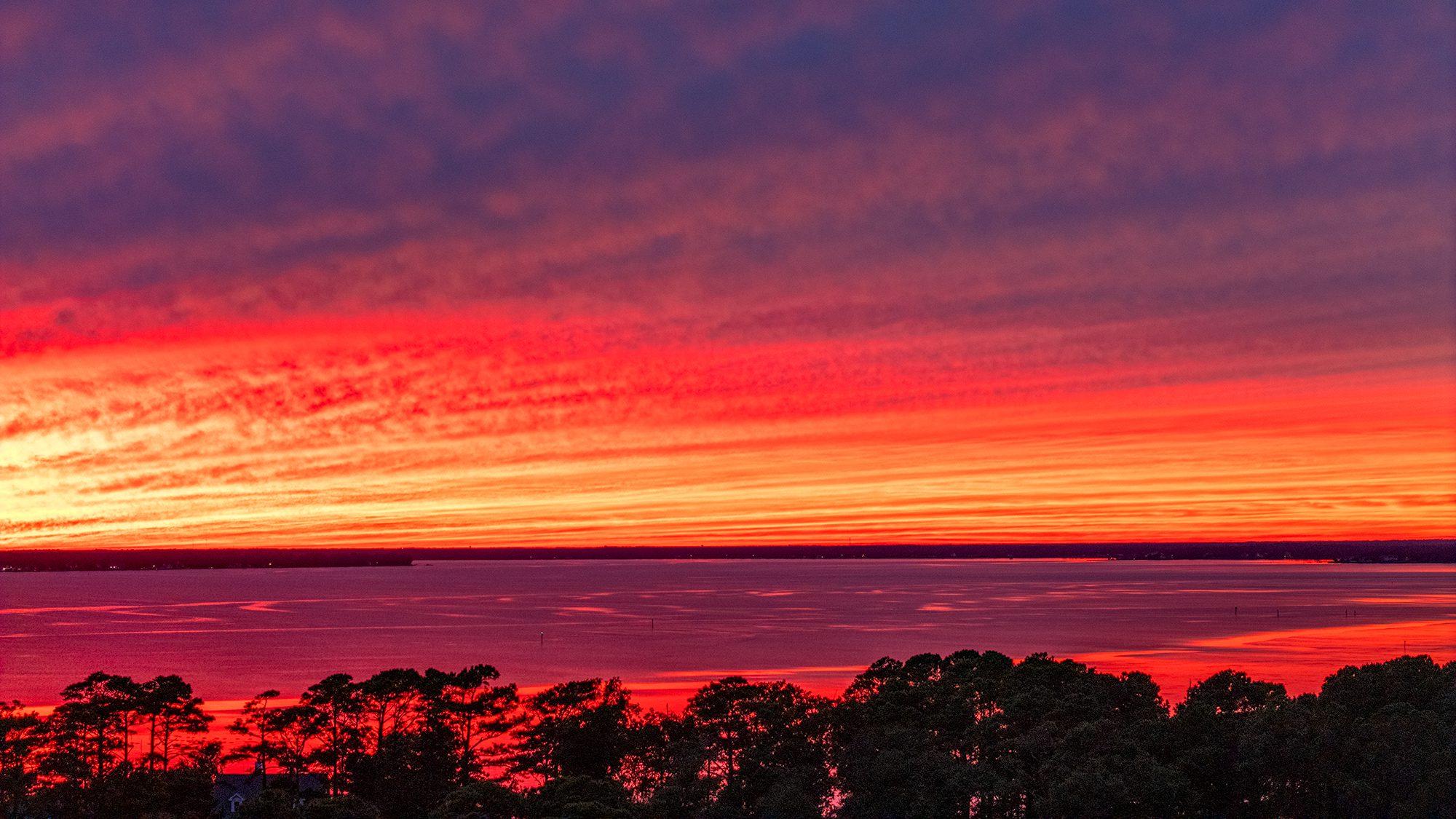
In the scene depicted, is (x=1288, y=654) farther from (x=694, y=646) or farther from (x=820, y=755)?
(x=820, y=755)

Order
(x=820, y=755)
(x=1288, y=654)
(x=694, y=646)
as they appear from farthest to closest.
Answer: (x=694, y=646), (x=1288, y=654), (x=820, y=755)

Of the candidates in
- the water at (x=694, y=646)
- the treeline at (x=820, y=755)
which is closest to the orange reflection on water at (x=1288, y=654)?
the water at (x=694, y=646)

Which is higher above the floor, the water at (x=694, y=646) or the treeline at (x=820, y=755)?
the treeline at (x=820, y=755)

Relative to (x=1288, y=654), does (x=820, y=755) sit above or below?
above

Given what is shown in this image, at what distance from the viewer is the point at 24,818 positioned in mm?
41750

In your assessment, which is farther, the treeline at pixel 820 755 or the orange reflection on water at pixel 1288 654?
the orange reflection on water at pixel 1288 654

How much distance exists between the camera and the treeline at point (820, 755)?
4134 centimetres

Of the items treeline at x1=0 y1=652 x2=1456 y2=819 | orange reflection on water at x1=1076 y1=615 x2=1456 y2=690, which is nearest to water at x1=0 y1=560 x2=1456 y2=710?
orange reflection on water at x1=1076 y1=615 x2=1456 y2=690

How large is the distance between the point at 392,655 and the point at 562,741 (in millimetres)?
99115

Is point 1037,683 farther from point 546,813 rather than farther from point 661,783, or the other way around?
point 546,813

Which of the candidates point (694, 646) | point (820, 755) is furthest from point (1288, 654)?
point (820, 755)

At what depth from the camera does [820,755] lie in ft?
157

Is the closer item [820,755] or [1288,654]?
[820,755]

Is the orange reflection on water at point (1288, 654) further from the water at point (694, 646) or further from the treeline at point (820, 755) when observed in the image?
the treeline at point (820, 755)
